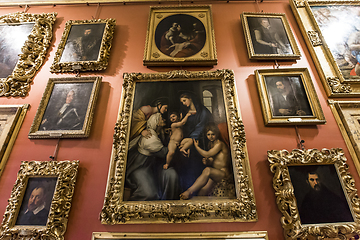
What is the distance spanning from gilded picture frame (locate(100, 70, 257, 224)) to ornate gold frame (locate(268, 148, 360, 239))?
0.43 metres

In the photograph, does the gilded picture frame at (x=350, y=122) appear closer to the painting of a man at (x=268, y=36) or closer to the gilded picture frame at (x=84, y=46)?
the painting of a man at (x=268, y=36)

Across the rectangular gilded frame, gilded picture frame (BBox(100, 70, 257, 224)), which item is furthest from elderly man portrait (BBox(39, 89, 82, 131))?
the rectangular gilded frame

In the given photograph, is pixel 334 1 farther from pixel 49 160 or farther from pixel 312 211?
pixel 49 160

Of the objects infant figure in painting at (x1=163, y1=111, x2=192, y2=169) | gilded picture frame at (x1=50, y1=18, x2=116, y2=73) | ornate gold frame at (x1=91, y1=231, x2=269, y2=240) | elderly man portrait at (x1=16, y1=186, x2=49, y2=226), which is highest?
gilded picture frame at (x1=50, y1=18, x2=116, y2=73)

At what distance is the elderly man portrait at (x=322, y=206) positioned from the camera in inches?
109

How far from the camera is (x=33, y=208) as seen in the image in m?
2.96

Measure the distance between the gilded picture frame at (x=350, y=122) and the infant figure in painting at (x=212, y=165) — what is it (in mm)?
2093

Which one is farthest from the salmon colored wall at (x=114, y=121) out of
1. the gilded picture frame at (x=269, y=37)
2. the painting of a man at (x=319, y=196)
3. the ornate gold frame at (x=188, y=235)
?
the painting of a man at (x=319, y=196)

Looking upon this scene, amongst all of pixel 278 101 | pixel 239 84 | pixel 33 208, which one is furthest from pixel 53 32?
pixel 278 101

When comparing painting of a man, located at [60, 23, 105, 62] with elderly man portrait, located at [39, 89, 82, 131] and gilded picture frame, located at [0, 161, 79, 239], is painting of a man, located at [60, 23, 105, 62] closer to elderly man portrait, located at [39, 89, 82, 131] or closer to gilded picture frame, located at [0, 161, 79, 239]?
elderly man portrait, located at [39, 89, 82, 131]

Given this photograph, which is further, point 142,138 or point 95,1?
point 95,1

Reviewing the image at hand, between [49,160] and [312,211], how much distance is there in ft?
14.0

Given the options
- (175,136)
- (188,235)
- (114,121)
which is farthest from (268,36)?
(188,235)

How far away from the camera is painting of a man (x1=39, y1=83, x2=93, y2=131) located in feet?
11.6
